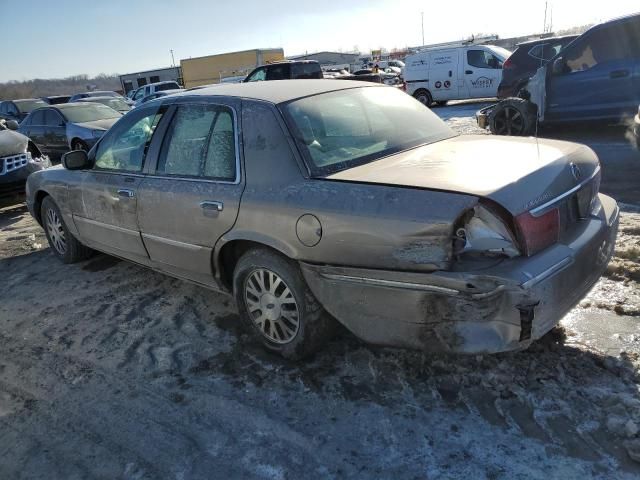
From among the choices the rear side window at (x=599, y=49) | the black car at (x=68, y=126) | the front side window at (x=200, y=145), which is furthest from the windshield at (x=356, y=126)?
the black car at (x=68, y=126)

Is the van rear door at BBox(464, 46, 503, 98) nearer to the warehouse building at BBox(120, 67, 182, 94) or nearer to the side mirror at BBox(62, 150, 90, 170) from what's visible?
the side mirror at BBox(62, 150, 90, 170)

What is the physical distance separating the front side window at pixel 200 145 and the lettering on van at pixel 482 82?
15.4 m

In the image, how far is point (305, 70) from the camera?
17188 millimetres

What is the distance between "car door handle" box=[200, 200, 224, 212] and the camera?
3287 mm

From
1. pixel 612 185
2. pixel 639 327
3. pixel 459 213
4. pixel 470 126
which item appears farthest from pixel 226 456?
pixel 470 126

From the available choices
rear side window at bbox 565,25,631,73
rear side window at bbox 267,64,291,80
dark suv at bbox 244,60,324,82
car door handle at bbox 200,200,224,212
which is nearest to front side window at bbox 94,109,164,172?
car door handle at bbox 200,200,224,212

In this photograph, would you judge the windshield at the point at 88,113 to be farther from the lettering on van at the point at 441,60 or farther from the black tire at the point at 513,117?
the lettering on van at the point at 441,60

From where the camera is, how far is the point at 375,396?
2.85 m

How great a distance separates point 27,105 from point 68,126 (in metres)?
8.26

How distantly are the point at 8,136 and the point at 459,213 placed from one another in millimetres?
8874

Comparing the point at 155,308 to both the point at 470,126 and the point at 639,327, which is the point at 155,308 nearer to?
the point at 639,327

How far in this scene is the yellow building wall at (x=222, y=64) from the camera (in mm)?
31391

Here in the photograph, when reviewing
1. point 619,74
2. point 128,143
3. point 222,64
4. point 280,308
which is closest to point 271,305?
point 280,308

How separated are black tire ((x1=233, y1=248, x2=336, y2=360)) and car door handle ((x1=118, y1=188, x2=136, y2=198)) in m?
1.24
